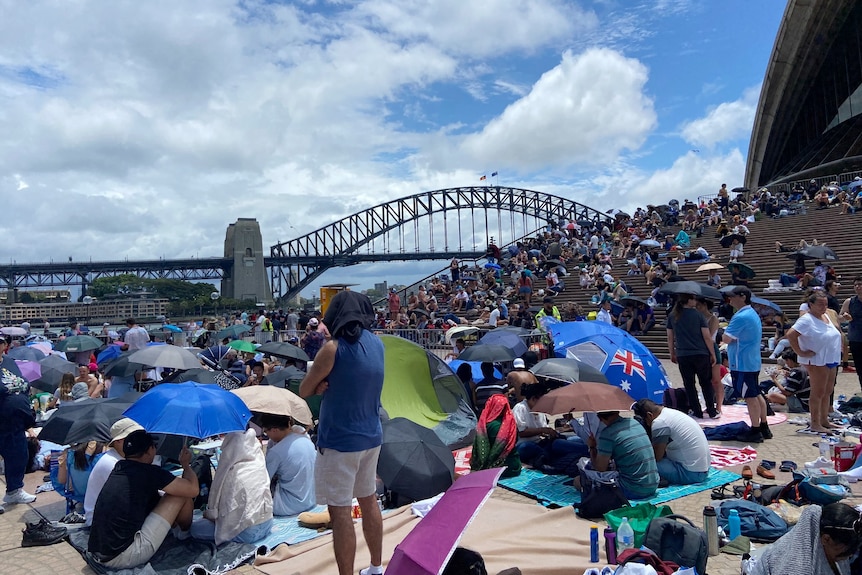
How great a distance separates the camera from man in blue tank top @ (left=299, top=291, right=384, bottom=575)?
11.5 feet

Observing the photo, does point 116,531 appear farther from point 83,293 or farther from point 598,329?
point 83,293

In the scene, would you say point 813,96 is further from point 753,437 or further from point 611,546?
point 611,546

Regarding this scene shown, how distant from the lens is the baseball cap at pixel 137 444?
424cm

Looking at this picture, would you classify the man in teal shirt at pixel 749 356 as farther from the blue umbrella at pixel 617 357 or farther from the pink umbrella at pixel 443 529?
the pink umbrella at pixel 443 529

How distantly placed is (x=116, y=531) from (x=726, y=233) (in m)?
21.7

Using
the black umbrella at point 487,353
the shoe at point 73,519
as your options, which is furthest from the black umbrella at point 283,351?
the shoe at point 73,519

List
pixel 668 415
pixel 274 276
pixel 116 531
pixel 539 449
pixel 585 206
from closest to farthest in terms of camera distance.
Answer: pixel 116 531 < pixel 668 415 < pixel 539 449 < pixel 274 276 < pixel 585 206

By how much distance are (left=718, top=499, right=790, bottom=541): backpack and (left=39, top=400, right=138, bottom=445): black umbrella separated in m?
4.71

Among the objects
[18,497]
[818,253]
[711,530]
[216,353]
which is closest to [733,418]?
[711,530]

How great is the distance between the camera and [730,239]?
777 inches

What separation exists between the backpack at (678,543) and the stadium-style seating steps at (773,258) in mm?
11451

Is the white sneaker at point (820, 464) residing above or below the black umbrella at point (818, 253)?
below

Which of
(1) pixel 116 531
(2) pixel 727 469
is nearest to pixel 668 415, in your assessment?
(2) pixel 727 469

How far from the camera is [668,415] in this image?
5.46m
